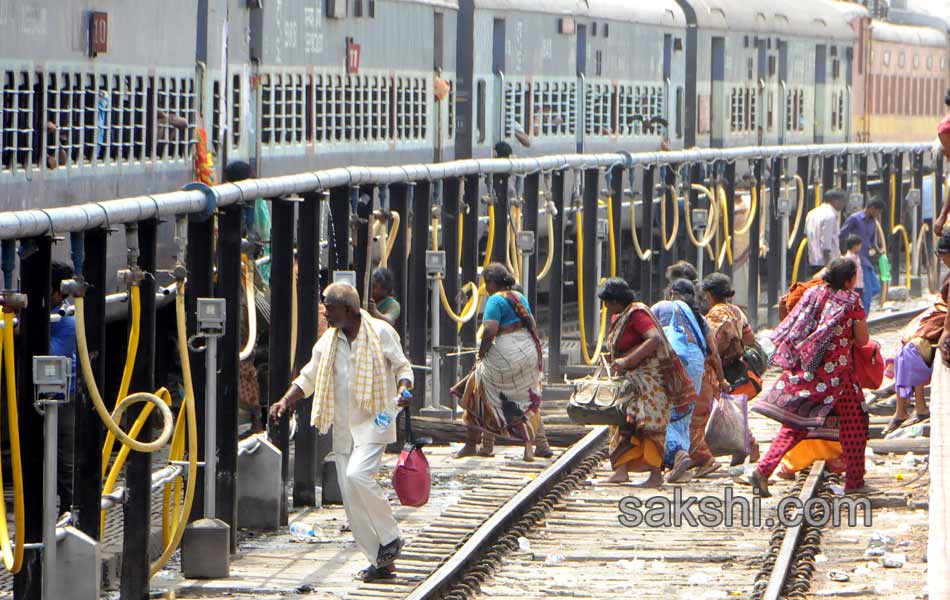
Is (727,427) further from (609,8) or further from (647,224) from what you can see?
(609,8)

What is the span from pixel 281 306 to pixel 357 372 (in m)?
1.88

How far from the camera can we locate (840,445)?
1308cm

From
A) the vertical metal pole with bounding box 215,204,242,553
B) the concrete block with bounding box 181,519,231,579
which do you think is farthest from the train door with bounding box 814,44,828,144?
the concrete block with bounding box 181,519,231,579

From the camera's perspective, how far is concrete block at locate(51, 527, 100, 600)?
27.8 ft

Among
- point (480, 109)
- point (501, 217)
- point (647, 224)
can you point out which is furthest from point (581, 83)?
point (501, 217)

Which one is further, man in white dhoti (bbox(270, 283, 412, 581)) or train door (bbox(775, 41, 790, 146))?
train door (bbox(775, 41, 790, 146))

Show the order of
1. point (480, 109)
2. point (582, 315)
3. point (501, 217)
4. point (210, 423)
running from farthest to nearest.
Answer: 1. point (480, 109)
2. point (582, 315)
3. point (501, 217)
4. point (210, 423)

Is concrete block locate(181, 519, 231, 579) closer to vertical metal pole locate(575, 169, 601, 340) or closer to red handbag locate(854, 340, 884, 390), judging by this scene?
red handbag locate(854, 340, 884, 390)

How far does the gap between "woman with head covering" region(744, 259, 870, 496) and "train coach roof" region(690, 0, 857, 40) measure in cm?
1692

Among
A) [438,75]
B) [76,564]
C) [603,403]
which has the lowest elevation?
[76,564]

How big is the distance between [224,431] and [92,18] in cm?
321

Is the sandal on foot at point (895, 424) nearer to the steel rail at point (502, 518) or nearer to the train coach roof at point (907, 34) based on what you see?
the steel rail at point (502, 518)

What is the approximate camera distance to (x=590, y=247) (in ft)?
63.6

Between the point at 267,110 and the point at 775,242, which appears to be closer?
the point at 267,110
